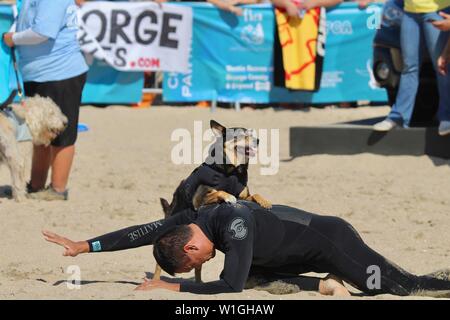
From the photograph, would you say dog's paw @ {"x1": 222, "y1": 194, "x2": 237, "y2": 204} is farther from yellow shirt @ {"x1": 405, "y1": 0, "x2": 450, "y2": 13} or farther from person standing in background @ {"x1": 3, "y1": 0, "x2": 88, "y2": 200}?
yellow shirt @ {"x1": 405, "y1": 0, "x2": 450, "y2": 13}

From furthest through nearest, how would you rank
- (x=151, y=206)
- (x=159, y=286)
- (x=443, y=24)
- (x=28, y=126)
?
(x=443, y=24)
(x=151, y=206)
(x=28, y=126)
(x=159, y=286)

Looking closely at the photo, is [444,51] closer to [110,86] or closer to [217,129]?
[217,129]

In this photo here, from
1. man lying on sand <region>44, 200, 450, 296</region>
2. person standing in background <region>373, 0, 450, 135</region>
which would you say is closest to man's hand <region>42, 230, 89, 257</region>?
man lying on sand <region>44, 200, 450, 296</region>

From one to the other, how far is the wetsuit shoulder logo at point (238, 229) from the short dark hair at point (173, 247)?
9.3 inches

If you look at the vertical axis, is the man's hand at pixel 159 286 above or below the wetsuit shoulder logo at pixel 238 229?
below

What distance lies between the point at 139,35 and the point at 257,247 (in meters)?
9.07

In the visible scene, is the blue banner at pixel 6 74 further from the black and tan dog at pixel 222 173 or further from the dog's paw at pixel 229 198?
the dog's paw at pixel 229 198

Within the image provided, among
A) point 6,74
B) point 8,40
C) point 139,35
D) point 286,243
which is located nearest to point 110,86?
point 139,35

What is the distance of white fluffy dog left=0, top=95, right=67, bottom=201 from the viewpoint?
8867 millimetres

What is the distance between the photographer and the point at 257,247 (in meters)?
5.78

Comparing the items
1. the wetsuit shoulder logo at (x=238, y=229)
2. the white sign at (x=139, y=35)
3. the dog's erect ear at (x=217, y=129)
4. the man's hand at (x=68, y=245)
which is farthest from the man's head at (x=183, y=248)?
the white sign at (x=139, y=35)

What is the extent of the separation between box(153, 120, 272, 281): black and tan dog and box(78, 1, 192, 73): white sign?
782 centimetres

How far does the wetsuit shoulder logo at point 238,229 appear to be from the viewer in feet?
18.3
